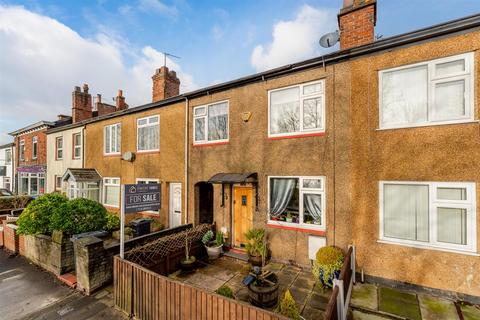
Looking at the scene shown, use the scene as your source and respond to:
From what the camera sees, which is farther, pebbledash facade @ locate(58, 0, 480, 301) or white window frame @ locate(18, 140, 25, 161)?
white window frame @ locate(18, 140, 25, 161)

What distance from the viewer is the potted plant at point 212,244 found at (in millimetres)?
7660

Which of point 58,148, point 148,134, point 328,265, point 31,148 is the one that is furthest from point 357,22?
point 31,148

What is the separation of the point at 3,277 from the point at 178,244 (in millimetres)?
5381

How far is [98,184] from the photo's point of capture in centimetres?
1352

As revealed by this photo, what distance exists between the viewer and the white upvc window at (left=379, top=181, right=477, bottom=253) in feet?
16.6

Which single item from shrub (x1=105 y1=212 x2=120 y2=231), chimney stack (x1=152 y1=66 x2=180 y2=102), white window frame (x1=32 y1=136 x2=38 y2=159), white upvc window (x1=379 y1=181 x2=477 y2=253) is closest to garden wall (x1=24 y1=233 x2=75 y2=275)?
shrub (x1=105 y1=212 x2=120 y2=231)

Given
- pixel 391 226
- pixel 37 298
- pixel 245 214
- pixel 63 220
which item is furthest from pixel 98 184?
pixel 391 226

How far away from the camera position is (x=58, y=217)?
23.4 ft

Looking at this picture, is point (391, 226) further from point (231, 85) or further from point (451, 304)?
point (231, 85)

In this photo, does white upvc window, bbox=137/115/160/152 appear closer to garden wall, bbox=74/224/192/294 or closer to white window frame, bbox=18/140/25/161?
garden wall, bbox=74/224/192/294

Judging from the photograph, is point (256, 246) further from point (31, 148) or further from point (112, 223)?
point (31, 148)

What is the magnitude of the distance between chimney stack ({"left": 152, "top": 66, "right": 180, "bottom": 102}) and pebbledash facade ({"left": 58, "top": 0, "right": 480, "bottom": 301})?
302 centimetres

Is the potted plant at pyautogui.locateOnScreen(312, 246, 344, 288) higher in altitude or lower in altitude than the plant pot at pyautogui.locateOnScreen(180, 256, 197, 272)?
higher

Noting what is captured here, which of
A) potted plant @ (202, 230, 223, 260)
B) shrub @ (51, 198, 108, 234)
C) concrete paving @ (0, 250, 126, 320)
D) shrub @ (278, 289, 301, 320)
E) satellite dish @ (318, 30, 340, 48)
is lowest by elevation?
concrete paving @ (0, 250, 126, 320)
